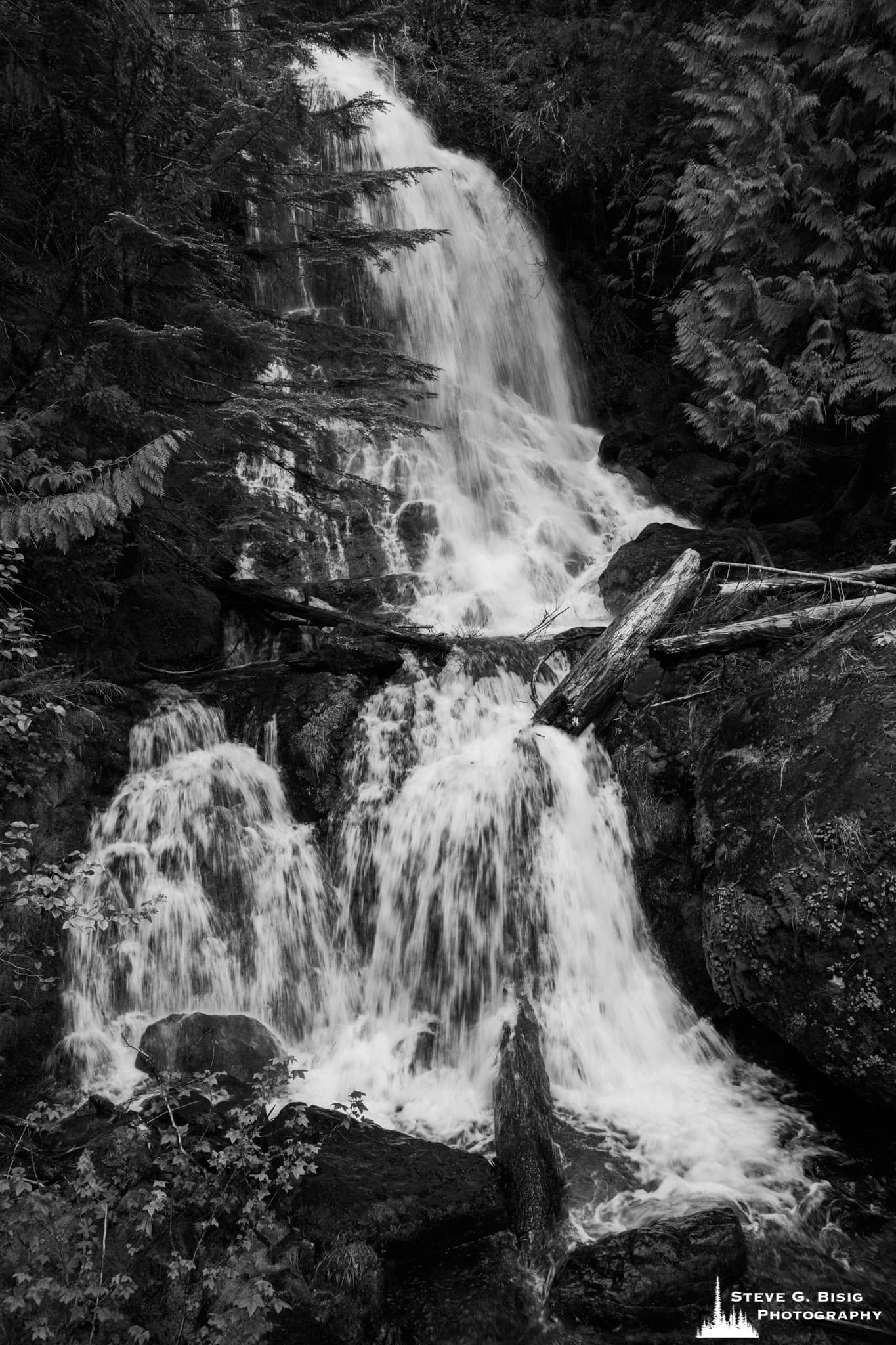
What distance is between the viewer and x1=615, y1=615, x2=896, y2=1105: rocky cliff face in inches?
164

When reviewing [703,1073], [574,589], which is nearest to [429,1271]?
[703,1073]

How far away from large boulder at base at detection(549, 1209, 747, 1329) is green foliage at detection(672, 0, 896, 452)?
22.9 ft

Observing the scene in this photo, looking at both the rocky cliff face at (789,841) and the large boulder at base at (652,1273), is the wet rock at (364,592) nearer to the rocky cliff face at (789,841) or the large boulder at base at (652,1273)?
the rocky cliff face at (789,841)

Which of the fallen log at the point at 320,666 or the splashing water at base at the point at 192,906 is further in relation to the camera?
the fallen log at the point at 320,666

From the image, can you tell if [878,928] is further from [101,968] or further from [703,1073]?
[101,968]

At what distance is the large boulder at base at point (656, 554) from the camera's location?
8828 millimetres

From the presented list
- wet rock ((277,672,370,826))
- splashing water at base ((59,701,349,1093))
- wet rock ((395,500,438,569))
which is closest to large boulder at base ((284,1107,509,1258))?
splashing water at base ((59,701,349,1093))

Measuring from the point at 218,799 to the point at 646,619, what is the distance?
380cm

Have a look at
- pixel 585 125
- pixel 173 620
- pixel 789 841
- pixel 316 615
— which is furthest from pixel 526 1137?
pixel 585 125

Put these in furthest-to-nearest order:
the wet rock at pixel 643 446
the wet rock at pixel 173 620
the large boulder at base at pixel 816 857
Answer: the wet rock at pixel 643 446 < the wet rock at pixel 173 620 < the large boulder at base at pixel 816 857

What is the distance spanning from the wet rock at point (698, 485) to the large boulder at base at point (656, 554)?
5.74ft

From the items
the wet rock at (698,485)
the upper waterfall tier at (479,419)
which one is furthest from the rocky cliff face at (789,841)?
the wet rock at (698,485)

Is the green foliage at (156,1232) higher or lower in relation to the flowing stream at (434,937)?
lower

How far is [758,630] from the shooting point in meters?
5.94
